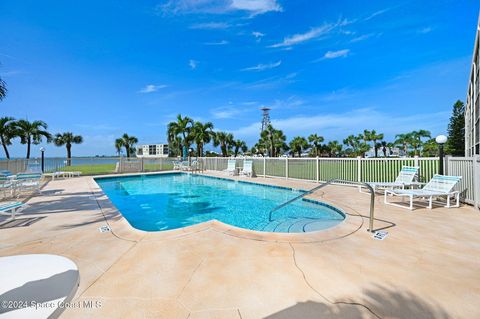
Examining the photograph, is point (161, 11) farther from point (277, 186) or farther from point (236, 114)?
point (236, 114)

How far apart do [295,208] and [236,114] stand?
24.7 m

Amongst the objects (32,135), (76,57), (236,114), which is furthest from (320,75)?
(32,135)

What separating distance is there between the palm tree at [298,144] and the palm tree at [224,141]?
49.2ft

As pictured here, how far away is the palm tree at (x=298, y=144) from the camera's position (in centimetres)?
4341

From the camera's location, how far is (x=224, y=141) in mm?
35375

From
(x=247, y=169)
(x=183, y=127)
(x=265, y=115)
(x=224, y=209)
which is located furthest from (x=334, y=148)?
(x=224, y=209)

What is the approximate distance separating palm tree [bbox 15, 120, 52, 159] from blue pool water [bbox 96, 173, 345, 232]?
11027 millimetres

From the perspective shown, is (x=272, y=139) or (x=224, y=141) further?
(x=272, y=139)

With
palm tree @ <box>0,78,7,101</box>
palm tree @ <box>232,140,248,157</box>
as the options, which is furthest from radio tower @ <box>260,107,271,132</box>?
palm tree @ <box>0,78,7,101</box>

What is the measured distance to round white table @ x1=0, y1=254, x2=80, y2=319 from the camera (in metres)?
0.99

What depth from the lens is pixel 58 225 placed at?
162 inches

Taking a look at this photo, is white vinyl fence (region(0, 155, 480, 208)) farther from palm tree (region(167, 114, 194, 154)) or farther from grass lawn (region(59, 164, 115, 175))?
palm tree (region(167, 114, 194, 154))

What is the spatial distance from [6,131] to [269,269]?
19718 mm

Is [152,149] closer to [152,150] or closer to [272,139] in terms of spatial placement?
[152,150]
